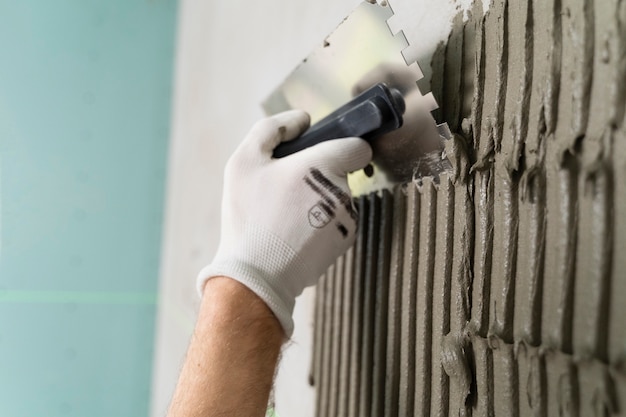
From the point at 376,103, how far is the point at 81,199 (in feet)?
3.66

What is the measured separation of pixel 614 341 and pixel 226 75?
1.24m

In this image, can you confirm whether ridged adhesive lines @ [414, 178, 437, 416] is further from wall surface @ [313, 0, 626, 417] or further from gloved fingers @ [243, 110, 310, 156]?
gloved fingers @ [243, 110, 310, 156]

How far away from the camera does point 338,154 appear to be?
76cm

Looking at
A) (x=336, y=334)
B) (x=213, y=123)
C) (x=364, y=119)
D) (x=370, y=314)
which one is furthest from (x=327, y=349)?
(x=213, y=123)

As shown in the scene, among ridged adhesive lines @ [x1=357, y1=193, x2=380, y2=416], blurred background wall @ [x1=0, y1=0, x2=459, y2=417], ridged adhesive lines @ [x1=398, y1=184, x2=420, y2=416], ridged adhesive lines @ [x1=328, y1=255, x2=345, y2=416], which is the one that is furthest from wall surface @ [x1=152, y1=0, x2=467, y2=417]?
ridged adhesive lines @ [x1=398, y1=184, x2=420, y2=416]

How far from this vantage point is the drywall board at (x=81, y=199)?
1.42m

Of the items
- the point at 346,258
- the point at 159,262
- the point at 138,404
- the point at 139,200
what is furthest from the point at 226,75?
the point at 138,404

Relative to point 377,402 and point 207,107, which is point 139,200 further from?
point 377,402

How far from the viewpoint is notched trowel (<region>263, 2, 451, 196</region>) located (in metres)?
0.69

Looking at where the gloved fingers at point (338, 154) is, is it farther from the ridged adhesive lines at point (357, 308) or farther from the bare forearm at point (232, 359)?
the bare forearm at point (232, 359)

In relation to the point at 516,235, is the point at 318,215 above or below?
above

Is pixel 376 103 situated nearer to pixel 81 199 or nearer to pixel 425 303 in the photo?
pixel 425 303

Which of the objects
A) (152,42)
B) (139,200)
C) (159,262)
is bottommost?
(159,262)

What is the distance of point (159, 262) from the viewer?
1.77m
